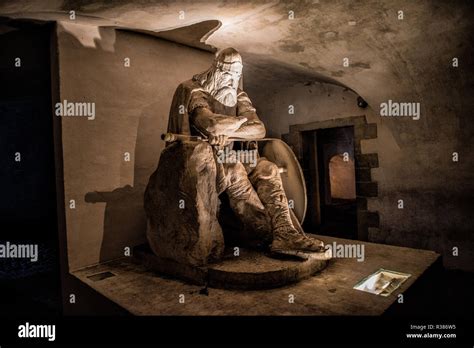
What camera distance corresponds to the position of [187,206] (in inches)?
104

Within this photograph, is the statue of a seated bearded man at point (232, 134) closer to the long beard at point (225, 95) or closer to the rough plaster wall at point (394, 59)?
the long beard at point (225, 95)

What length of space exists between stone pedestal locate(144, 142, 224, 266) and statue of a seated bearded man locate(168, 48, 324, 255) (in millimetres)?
221

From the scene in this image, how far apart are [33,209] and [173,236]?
667cm

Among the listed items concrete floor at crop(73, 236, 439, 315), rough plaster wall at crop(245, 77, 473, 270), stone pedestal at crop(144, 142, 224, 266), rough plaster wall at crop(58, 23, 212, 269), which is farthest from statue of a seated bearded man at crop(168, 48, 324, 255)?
rough plaster wall at crop(245, 77, 473, 270)

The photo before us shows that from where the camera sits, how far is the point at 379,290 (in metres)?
2.52

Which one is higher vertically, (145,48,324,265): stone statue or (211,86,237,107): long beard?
(211,86,237,107): long beard

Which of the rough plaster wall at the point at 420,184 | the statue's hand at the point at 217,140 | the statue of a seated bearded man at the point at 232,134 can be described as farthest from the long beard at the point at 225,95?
the rough plaster wall at the point at 420,184

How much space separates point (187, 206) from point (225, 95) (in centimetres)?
122

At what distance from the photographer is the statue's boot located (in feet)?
8.68

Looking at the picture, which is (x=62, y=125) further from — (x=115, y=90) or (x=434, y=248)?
(x=434, y=248)

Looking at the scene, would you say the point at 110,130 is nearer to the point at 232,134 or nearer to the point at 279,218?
the point at 232,134

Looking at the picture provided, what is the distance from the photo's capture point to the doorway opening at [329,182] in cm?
677

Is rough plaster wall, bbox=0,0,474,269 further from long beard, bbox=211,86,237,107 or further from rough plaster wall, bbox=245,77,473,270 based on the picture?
long beard, bbox=211,86,237,107

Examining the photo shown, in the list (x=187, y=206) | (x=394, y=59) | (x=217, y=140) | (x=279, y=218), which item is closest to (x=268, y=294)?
(x=279, y=218)
